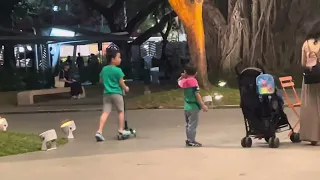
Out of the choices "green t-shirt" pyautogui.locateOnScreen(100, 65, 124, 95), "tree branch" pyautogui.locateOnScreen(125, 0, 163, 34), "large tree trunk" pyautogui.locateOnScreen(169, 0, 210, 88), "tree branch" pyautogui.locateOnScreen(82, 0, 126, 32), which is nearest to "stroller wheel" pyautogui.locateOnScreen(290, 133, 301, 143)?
"green t-shirt" pyautogui.locateOnScreen(100, 65, 124, 95)

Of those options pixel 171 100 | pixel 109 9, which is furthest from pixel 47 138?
pixel 109 9

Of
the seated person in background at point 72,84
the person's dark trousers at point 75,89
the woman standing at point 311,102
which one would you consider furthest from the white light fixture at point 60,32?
the woman standing at point 311,102

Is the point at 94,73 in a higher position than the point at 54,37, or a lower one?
lower

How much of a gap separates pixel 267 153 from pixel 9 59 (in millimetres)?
25592

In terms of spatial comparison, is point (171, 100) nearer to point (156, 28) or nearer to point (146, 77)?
point (146, 77)

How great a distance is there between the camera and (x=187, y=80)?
372 inches

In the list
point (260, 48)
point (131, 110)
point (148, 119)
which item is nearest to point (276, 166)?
point (148, 119)

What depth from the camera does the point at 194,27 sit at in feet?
59.8

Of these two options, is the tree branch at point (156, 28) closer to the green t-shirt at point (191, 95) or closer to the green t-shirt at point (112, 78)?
the green t-shirt at point (112, 78)

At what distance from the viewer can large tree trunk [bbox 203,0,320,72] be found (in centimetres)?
2070

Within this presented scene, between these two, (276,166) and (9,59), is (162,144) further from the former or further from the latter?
(9,59)

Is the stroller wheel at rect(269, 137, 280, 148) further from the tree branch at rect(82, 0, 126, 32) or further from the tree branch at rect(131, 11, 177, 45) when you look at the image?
the tree branch at rect(82, 0, 126, 32)

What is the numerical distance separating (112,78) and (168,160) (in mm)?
3066

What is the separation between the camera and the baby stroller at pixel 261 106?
885cm
